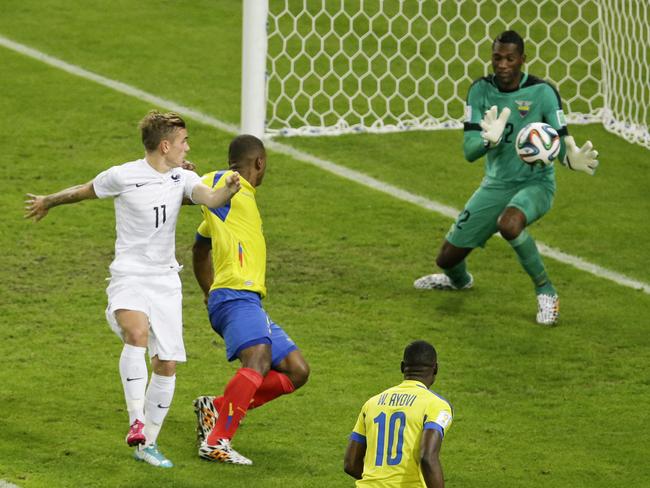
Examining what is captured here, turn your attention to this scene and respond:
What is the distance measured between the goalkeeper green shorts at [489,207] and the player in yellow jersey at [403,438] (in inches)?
167

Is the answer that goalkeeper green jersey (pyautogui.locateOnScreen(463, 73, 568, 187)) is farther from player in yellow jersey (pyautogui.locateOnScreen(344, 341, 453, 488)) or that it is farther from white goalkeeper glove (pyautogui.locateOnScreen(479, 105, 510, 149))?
player in yellow jersey (pyautogui.locateOnScreen(344, 341, 453, 488))

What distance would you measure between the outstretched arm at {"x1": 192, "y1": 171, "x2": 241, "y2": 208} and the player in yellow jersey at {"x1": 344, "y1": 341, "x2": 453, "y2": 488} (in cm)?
151

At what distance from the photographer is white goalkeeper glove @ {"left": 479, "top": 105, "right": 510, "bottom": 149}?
31.7 feet

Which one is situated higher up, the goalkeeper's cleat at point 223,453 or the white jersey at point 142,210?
the white jersey at point 142,210

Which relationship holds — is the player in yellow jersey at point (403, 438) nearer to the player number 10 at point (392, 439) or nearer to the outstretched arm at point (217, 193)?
the player number 10 at point (392, 439)

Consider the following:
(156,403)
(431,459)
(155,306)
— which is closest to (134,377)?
(156,403)

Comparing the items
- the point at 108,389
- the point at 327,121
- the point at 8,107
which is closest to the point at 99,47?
the point at 8,107

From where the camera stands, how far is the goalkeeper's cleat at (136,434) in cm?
707

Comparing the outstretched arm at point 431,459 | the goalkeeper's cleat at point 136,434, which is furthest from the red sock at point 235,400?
the outstretched arm at point 431,459

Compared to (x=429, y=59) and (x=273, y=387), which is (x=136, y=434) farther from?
(x=429, y=59)

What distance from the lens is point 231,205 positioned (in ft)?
24.9

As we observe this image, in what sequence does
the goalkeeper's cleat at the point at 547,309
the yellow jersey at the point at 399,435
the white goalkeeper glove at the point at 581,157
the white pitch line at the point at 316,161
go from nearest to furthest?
the yellow jersey at the point at 399,435 < the white goalkeeper glove at the point at 581,157 < the goalkeeper's cleat at the point at 547,309 < the white pitch line at the point at 316,161

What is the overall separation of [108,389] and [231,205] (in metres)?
1.56

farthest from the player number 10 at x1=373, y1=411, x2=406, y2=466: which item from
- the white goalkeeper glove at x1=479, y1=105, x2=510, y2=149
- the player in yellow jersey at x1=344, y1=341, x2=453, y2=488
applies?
the white goalkeeper glove at x1=479, y1=105, x2=510, y2=149
